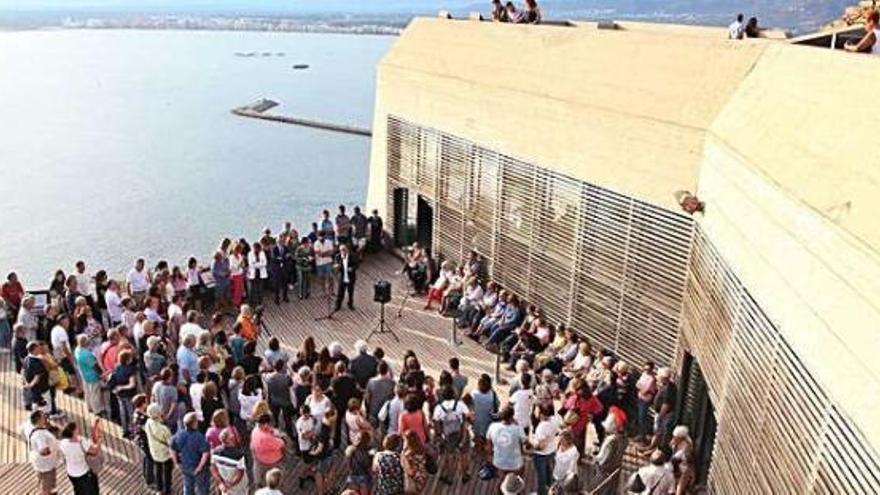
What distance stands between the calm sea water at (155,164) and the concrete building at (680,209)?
34.6ft

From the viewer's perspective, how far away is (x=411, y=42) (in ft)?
63.8

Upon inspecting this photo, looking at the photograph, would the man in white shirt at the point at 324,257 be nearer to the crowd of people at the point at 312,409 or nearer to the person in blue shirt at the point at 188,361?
the crowd of people at the point at 312,409

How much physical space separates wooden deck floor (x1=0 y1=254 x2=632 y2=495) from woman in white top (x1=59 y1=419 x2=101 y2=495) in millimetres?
1062

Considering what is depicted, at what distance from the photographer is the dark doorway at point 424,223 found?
1967cm

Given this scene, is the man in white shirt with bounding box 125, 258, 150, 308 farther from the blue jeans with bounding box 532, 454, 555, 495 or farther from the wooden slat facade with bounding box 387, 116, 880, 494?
the blue jeans with bounding box 532, 454, 555, 495

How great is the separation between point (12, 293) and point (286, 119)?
44128 millimetres

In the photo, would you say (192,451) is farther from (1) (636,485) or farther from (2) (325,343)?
(2) (325,343)

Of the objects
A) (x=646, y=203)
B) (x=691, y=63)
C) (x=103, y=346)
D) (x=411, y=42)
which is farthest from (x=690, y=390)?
(x=411, y=42)

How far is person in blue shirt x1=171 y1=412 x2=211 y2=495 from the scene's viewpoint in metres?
8.83

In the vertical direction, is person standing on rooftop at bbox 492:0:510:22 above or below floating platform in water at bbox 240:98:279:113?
above

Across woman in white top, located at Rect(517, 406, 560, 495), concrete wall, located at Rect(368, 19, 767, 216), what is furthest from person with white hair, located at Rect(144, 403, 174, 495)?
concrete wall, located at Rect(368, 19, 767, 216)

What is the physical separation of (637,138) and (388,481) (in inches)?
260

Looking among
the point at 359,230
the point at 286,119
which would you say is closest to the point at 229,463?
the point at 359,230

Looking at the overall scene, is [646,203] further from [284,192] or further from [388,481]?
[284,192]
